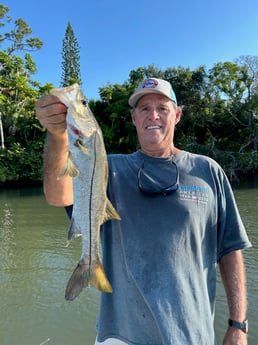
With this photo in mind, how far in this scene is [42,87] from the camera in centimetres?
2872

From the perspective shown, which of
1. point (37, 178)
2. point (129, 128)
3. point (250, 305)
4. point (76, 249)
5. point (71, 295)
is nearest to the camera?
point (71, 295)

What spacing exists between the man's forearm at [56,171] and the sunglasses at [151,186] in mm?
427

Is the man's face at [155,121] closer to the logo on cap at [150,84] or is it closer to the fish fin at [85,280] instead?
the logo on cap at [150,84]

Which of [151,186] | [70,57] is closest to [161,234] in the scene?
[151,186]

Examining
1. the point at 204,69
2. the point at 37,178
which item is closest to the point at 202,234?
the point at 37,178

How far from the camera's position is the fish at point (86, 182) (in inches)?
65.7

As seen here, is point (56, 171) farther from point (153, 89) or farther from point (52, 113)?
point (153, 89)

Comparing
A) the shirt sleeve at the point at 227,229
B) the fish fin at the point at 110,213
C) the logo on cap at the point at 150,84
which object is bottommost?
the shirt sleeve at the point at 227,229

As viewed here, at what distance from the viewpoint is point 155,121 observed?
6.74ft

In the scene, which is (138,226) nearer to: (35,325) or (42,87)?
(35,325)

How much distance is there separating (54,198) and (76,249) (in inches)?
293

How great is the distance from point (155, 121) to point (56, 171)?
26.7 inches

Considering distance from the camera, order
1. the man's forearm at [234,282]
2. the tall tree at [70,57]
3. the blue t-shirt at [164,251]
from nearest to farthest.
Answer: the blue t-shirt at [164,251], the man's forearm at [234,282], the tall tree at [70,57]

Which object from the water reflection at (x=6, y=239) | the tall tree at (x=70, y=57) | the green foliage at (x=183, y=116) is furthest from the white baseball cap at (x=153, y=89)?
the tall tree at (x=70, y=57)
